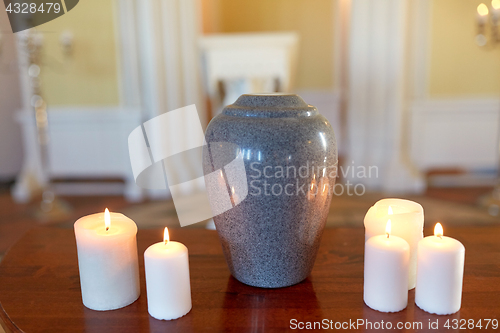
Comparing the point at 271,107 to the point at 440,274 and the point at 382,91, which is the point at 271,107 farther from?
the point at 382,91

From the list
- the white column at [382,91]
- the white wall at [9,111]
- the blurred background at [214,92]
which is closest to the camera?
the blurred background at [214,92]

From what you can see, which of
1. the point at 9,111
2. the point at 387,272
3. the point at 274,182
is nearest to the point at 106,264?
the point at 274,182

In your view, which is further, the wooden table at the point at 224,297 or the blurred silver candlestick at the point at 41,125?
the blurred silver candlestick at the point at 41,125

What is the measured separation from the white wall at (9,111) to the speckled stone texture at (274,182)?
99.1 inches

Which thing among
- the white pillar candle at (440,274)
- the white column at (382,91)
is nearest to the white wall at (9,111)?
the white column at (382,91)

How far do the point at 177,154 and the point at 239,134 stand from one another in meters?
1.94

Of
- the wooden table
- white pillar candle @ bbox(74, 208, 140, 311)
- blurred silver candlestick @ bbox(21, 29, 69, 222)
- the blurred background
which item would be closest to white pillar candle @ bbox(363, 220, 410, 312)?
the wooden table

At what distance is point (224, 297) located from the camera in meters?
0.60

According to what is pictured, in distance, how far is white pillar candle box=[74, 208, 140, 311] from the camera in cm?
55

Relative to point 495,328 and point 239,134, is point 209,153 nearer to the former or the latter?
point 239,134

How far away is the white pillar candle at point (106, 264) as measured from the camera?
55 cm

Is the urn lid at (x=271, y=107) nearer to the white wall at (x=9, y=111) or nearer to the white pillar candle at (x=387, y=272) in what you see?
the white pillar candle at (x=387, y=272)

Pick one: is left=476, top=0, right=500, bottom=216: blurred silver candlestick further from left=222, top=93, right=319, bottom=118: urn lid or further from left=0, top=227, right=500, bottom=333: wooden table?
left=222, top=93, right=319, bottom=118: urn lid

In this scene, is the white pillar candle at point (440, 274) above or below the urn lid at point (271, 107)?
below
